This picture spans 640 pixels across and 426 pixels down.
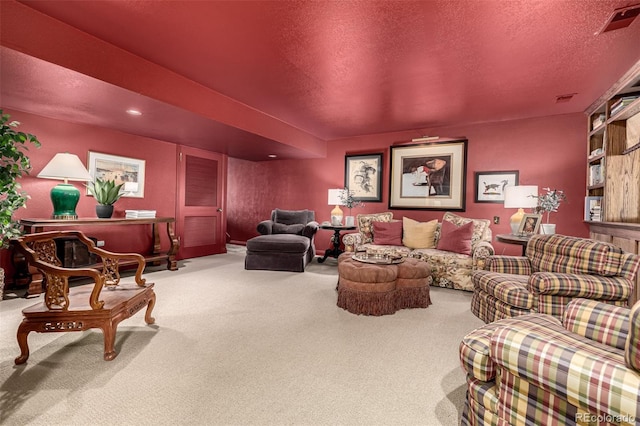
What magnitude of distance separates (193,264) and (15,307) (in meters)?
2.43

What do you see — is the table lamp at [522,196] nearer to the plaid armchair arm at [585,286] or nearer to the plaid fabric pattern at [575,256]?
the plaid fabric pattern at [575,256]

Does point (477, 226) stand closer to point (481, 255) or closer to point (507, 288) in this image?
point (481, 255)

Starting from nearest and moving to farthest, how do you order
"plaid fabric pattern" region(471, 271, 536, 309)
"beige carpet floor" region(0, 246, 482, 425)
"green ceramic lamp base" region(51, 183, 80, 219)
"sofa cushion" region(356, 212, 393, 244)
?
1. "beige carpet floor" region(0, 246, 482, 425)
2. "plaid fabric pattern" region(471, 271, 536, 309)
3. "green ceramic lamp base" region(51, 183, 80, 219)
4. "sofa cushion" region(356, 212, 393, 244)

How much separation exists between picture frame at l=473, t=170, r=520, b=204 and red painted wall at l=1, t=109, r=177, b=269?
5.35 metres

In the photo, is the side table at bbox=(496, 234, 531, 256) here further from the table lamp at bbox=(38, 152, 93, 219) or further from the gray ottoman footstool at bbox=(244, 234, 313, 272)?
the table lamp at bbox=(38, 152, 93, 219)

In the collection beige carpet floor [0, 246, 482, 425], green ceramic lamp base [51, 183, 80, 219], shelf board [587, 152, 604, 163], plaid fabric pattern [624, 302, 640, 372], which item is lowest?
beige carpet floor [0, 246, 482, 425]

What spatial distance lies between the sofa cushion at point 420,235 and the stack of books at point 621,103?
2409 mm

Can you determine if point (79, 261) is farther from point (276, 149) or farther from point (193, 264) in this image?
point (276, 149)

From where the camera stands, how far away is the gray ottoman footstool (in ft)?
15.6

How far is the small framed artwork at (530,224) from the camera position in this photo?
3.60m

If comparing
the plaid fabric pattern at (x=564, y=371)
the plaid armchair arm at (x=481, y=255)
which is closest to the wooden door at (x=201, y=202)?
the plaid armchair arm at (x=481, y=255)

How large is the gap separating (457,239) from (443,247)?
0.23 meters

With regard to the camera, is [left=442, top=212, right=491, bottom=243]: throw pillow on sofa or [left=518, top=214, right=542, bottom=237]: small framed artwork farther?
[left=442, top=212, right=491, bottom=243]: throw pillow on sofa

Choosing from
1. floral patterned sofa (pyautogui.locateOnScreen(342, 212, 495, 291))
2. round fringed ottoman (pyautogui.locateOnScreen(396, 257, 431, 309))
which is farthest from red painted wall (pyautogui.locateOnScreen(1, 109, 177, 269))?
round fringed ottoman (pyautogui.locateOnScreen(396, 257, 431, 309))
